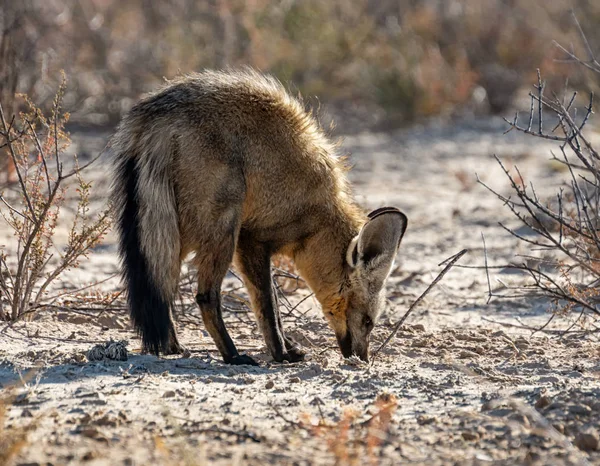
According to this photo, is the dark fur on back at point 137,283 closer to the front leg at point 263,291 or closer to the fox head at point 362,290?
the front leg at point 263,291

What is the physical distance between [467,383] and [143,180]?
2.18m

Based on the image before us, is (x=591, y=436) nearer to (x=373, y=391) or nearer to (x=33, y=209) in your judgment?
(x=373, y=391)

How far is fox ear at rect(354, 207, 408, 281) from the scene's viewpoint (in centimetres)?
580

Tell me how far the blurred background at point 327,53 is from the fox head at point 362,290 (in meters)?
7.87

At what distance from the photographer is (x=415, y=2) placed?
19734 mm

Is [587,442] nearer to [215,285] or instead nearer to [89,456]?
[89,456]

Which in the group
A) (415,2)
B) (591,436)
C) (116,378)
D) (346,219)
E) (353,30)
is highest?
(415,2)

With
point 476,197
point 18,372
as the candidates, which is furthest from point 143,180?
point 476,197

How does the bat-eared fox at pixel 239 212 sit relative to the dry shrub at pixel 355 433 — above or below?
above

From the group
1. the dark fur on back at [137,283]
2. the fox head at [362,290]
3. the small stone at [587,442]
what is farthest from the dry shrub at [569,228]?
the dark fur on back at [137,283]

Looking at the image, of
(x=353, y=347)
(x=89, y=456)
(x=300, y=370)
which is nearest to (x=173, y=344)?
(x=300, y=370)

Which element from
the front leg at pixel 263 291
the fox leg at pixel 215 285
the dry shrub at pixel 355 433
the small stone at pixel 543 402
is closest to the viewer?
the dry shrub at pixel 355 433

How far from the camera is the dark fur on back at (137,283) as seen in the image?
17.7 feet

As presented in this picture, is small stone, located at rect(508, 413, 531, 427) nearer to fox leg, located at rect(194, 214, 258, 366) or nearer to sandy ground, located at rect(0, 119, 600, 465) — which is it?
sandy ground, located at rect(0, 119, 600, 465)
